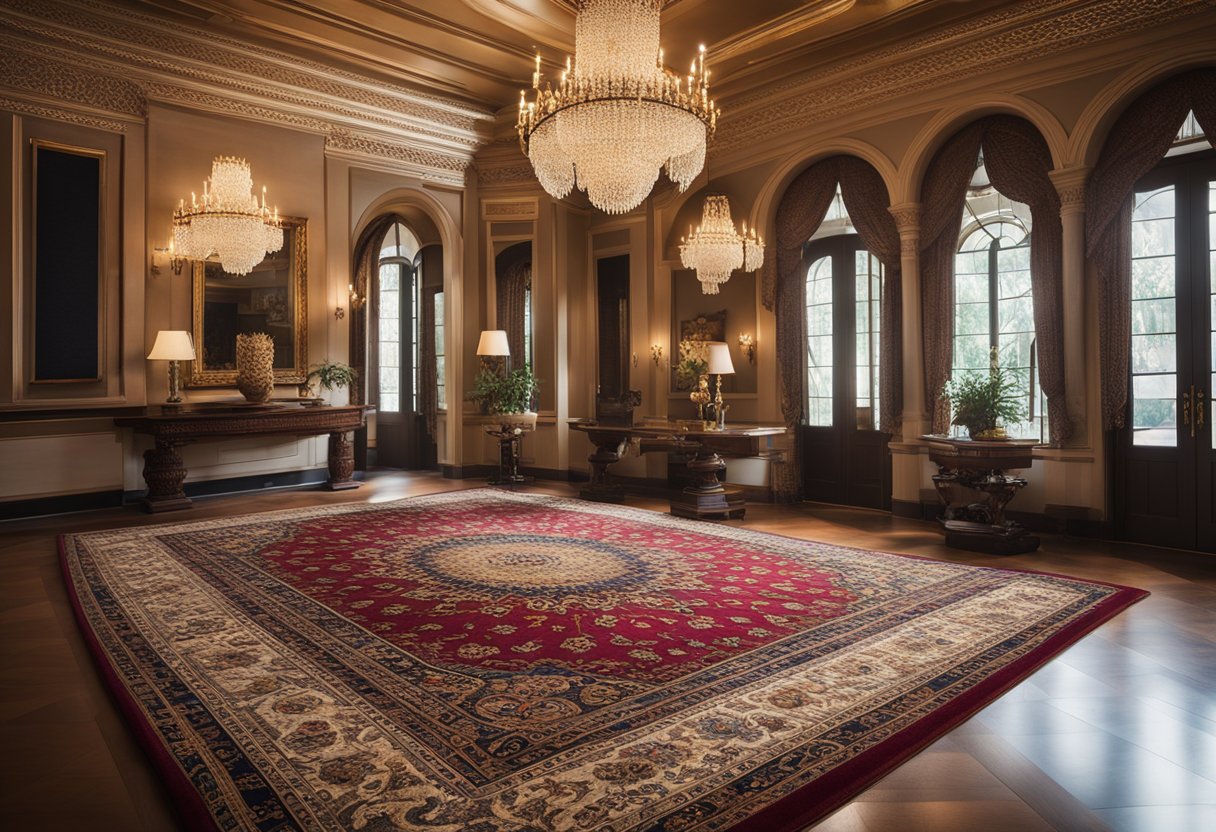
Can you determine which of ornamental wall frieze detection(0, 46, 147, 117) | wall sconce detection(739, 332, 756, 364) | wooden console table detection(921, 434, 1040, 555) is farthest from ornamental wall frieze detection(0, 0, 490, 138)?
wooden console table detection(921, 434, 1040, 555)

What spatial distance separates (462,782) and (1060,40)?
683 centimetres

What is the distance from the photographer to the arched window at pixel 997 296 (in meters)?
6.48

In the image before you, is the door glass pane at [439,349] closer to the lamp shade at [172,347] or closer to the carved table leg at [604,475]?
the carved table leg at [604,475]

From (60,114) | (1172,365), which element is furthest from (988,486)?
(60,114)

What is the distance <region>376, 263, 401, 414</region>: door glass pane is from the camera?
11.6m

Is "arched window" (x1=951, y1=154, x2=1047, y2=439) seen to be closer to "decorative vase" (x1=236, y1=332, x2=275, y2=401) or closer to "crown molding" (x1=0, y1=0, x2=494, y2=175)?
"crown molding" (x1=0, y1=0, x2=494, y2=175)

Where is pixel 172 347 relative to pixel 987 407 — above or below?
above

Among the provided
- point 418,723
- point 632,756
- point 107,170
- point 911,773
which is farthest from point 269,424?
point 911,773

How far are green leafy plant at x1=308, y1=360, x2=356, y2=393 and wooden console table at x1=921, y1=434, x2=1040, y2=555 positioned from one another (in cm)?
619

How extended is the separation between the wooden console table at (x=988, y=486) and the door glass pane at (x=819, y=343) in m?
2.27

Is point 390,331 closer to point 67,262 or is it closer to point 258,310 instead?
point 258,310

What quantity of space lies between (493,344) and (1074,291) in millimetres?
6171

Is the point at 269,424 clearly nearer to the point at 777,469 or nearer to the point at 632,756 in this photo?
the point at 777,469

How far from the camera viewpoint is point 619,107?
4.88 metres
